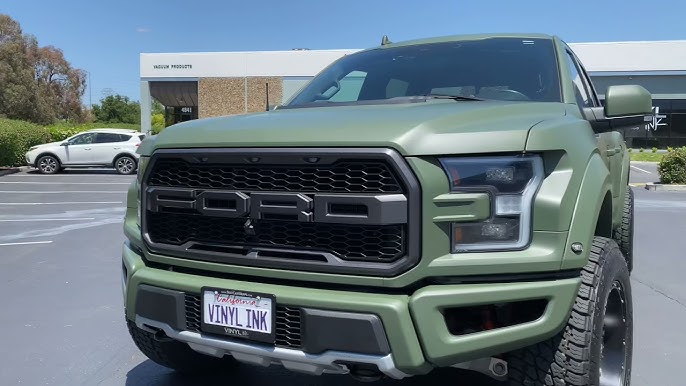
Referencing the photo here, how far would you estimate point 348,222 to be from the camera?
2.15m

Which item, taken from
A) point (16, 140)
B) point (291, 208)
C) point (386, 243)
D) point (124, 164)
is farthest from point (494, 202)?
point (16, 140)

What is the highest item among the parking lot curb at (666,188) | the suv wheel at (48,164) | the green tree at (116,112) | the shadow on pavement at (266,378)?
the green tree at (116,112)

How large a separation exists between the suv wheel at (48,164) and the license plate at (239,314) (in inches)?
752

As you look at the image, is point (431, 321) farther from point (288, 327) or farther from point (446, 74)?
point (446, 74)

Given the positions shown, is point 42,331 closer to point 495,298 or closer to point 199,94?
point 495,298

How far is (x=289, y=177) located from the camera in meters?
2.29

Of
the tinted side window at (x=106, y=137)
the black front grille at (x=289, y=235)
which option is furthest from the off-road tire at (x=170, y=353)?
the tinted side window at (x=106, y=137)

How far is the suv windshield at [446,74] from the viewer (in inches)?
126

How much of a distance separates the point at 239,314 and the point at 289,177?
22.9 inches

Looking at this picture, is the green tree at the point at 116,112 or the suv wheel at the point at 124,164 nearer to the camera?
the suv wheel at the point at 124,164

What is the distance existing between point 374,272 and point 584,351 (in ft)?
2.76

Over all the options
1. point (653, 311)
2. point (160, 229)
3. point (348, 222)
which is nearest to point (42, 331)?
point (160, 229)

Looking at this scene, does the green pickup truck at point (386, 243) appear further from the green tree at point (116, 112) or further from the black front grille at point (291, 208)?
the green tree at point (116, 112)

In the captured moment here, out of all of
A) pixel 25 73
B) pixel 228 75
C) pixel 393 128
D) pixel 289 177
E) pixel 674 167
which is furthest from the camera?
pixel 25 73
